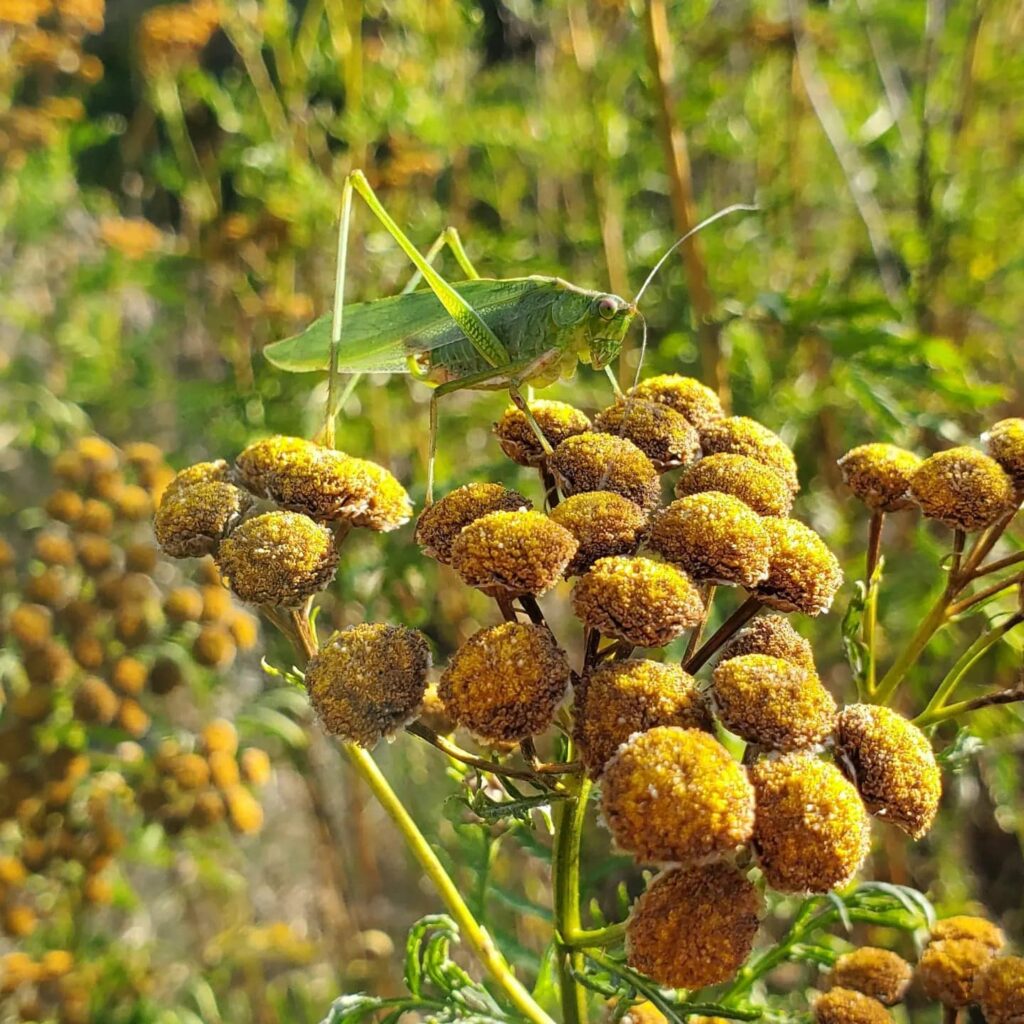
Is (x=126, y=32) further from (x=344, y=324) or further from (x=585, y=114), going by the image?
(x=344, y=324)

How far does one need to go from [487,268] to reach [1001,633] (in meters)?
2.00

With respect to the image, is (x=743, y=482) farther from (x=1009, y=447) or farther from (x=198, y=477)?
(x=198, y=477)

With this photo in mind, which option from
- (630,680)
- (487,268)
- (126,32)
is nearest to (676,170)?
(487,268)

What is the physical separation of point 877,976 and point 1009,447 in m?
0.73

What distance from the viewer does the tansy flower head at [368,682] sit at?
1028 millimetres

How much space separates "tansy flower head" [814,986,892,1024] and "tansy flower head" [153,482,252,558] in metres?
0.99

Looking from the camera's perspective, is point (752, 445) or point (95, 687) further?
point (95, 687)

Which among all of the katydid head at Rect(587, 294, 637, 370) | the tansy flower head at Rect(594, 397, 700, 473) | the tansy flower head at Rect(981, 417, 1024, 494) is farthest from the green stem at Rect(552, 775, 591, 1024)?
the katydid head at Rect(587, 294, 637, 370)

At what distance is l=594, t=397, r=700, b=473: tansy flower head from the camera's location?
4.50 ft

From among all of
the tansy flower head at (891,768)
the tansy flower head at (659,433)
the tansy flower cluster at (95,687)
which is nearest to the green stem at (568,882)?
the tansy flower head at (891,768)

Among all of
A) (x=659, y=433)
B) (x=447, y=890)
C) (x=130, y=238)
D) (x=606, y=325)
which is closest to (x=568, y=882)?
(x=447, y=890)

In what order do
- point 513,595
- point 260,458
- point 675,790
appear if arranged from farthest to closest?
point 260,458
point 513,595
point 675,790

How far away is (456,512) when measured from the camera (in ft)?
4.08

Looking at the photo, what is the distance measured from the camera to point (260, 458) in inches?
53.3
